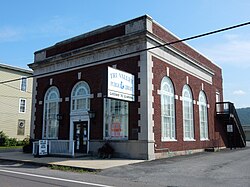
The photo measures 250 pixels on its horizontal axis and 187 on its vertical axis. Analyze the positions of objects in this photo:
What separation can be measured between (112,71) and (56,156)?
22.2ft

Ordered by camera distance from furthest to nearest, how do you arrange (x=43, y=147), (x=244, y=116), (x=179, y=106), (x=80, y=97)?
(x=244, y=116) < (x=179, y=106) < (x=80, y=97) < (x=43, y=147)

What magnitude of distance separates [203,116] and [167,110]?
6.96 meters

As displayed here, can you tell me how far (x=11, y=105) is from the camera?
1356 inches

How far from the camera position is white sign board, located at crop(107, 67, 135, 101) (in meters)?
15.3

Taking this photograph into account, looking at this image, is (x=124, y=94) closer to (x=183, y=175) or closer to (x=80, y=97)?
(x=80, y=97)

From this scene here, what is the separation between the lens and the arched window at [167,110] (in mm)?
18438

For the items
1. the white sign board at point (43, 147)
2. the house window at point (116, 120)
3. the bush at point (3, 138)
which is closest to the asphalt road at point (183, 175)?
the house window at point (116, 120)

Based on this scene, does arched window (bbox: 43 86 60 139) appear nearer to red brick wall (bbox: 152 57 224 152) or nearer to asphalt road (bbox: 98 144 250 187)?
red brick wall (bbox: 152 57 224 152)

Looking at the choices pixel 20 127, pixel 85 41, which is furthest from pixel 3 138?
pixel 85 41

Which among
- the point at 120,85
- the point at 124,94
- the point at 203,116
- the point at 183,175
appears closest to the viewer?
the point at 183,175

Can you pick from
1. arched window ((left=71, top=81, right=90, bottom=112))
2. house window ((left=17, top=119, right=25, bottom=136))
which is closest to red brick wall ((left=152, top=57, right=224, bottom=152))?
arched window ((left=71, top=81, right=90, bottom=112))

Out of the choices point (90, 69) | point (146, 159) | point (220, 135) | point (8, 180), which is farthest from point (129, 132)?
point (220, 135)

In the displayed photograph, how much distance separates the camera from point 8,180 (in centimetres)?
956

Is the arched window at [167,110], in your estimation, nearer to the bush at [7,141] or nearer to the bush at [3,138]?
the bush at [7,141]
